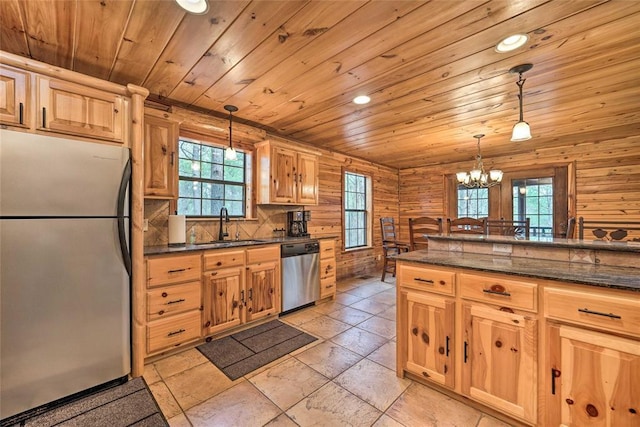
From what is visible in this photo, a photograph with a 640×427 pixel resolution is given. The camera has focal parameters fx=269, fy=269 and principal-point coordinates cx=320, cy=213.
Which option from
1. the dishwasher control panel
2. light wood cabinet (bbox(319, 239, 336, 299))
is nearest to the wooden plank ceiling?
the dishwasher control panel

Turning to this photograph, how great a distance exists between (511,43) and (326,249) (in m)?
2.81

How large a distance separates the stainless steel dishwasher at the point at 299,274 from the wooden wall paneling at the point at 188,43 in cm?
197

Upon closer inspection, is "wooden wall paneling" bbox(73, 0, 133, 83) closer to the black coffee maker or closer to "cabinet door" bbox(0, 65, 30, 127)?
"cabinet door" bbox(0, 65, 30, 127)

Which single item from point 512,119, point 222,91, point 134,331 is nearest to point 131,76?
point 222,91

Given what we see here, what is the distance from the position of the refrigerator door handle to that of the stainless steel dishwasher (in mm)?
1565

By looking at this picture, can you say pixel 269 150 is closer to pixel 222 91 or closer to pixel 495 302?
pixel 222 91

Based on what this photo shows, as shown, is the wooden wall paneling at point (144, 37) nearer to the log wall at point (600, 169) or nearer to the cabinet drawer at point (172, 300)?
the cabinet drawer at point (172, 300)

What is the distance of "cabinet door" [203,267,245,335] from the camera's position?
2549mm

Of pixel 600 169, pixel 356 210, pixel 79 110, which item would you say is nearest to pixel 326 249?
pixel 356 210

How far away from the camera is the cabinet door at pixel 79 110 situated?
175 cm

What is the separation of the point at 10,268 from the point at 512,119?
4692mm

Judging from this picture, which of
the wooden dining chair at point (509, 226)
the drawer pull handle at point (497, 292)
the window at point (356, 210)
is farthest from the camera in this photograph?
the window at point (356, 210)

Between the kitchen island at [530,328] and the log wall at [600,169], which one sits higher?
the log wall at [600,169]

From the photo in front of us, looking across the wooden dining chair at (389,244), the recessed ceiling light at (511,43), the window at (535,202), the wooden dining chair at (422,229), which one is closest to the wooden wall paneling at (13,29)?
the recessed ceiling light at (511,43)
